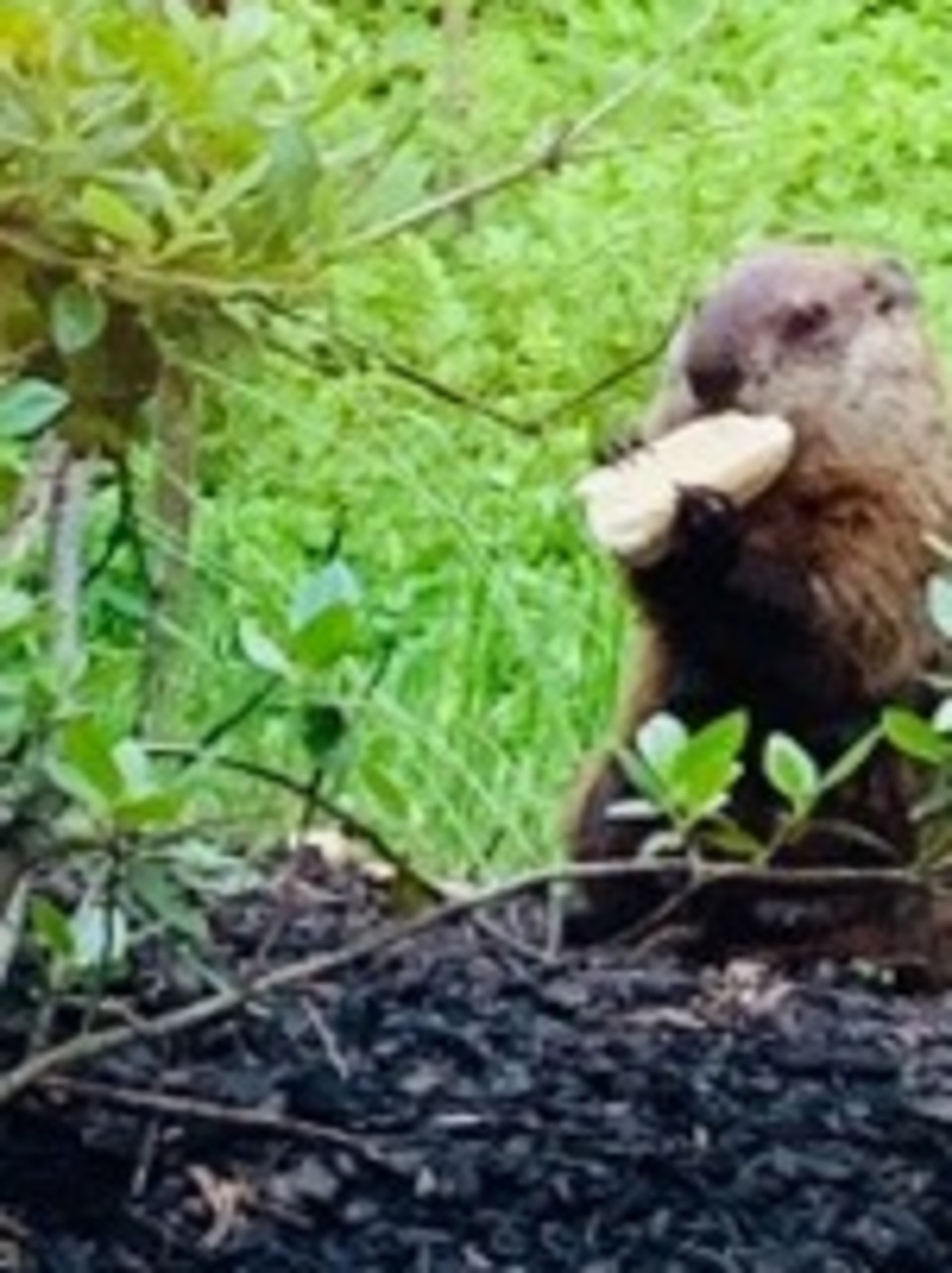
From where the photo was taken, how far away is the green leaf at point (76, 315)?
3102mm

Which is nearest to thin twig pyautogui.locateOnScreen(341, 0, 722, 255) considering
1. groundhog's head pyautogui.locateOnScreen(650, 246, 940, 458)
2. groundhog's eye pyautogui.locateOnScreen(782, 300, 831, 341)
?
groundhog's head pyautogui.locateOnScreen(650, 246, 940, 458)

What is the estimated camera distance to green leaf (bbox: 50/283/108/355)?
10.2 feet

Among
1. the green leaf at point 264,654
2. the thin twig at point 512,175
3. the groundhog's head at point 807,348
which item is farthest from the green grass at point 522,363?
the groundhog's head at point 807,348

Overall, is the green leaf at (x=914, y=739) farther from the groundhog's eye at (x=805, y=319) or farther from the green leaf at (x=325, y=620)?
the groundhog's eye at (x=805, y=319)

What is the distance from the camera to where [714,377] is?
469 cm

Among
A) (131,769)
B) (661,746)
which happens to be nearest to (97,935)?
(131,769)

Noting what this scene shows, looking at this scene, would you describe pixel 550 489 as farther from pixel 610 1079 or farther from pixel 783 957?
pixel 610 1079

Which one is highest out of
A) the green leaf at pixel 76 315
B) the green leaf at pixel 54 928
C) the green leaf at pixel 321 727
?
the green leaf at pixel 76 315

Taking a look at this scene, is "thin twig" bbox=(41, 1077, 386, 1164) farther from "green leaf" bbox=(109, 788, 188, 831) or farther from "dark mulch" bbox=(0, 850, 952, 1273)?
"green leaf" bbox=(109, 788, 188, 831)

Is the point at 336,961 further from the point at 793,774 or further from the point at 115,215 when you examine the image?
the point at 115,215

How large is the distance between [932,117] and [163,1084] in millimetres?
6972

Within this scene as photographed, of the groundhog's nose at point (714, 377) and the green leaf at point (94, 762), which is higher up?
the green leaf at point (94, 762)

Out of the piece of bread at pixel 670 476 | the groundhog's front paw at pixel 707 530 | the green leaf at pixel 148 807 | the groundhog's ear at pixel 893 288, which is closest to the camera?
the green leaf at pixel 148 807

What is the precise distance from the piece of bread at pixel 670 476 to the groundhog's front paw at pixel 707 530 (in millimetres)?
15
